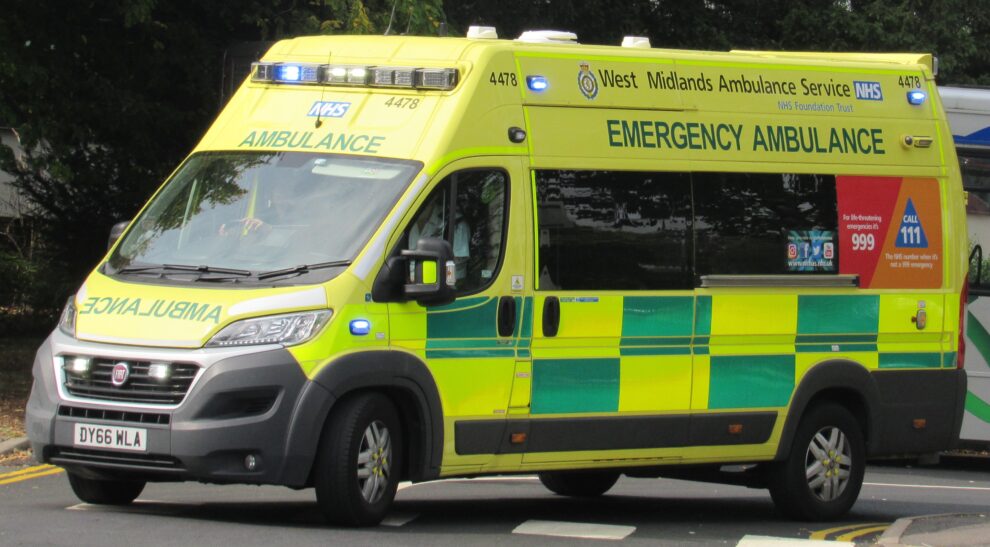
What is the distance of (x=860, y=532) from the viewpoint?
1109 centimetres

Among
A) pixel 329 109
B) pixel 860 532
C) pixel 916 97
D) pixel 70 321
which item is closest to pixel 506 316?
pixel 329 109

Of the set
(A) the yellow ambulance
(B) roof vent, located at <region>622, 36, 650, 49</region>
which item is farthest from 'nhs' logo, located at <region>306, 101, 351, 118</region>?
(B) roof vent, located at <region>622, 36, 650, 49</region>

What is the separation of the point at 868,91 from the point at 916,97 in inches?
18.4

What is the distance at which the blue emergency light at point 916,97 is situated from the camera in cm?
1217

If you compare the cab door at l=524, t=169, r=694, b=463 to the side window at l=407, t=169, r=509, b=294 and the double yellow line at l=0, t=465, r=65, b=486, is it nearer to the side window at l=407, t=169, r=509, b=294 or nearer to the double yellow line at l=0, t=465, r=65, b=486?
the side window at l=407, t=169, r=509, b=294

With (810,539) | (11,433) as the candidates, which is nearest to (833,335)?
(810,539)

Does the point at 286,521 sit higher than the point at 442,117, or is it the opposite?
the point at 442,117

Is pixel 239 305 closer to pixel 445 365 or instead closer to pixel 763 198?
pixel 445 365

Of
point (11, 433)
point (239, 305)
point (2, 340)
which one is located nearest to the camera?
point (239, 305)

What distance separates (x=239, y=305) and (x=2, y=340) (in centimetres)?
1292

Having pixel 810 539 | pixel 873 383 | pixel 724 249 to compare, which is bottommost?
pixel 810 539

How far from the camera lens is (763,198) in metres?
11.3

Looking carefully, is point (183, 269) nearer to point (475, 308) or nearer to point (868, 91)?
point (475, 308)

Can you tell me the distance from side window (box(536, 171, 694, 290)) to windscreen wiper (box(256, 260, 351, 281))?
133 centimetres
